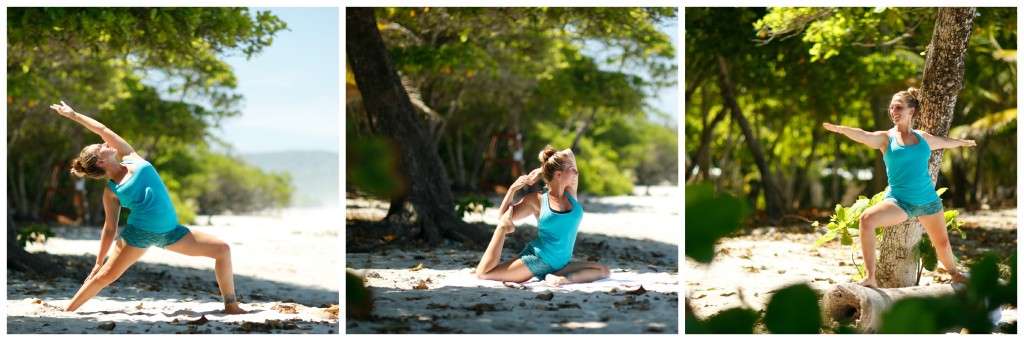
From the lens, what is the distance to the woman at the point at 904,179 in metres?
4.36

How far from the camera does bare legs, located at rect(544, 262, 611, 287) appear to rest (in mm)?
4512

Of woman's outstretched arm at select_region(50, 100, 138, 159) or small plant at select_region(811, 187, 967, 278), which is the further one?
small plant at select_region(811, 187, 967, 278)

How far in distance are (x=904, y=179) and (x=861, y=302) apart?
2.12 feet

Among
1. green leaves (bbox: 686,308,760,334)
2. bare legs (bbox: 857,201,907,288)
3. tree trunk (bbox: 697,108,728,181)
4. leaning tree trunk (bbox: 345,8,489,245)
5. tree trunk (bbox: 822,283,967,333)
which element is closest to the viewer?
green leaves (bbox: 686,308,760,334)

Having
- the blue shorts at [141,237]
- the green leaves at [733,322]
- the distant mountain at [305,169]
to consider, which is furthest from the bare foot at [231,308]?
the distant mountain at [305,169]

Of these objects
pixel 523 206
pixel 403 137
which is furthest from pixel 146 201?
pixel 403 137

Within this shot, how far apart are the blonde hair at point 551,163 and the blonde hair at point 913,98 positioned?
1.58 m

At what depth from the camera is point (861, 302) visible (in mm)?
4148

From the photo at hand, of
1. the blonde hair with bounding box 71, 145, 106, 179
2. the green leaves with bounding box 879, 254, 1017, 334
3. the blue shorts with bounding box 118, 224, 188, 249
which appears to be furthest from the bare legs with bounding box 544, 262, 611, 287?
the green leaves with bounding box 879, 254, 1017, 334

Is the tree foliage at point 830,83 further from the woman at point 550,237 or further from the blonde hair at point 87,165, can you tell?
the blonde hair at point 87,165

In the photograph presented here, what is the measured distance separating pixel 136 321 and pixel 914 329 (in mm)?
4283

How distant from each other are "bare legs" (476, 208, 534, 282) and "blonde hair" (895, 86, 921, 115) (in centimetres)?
189

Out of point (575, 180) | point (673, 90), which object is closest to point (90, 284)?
point (575, 180)

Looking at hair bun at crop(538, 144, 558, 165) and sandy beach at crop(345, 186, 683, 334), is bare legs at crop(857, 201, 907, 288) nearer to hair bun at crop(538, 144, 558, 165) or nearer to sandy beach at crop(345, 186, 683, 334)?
sandy beach at crop(345, 186, 683, 334)
